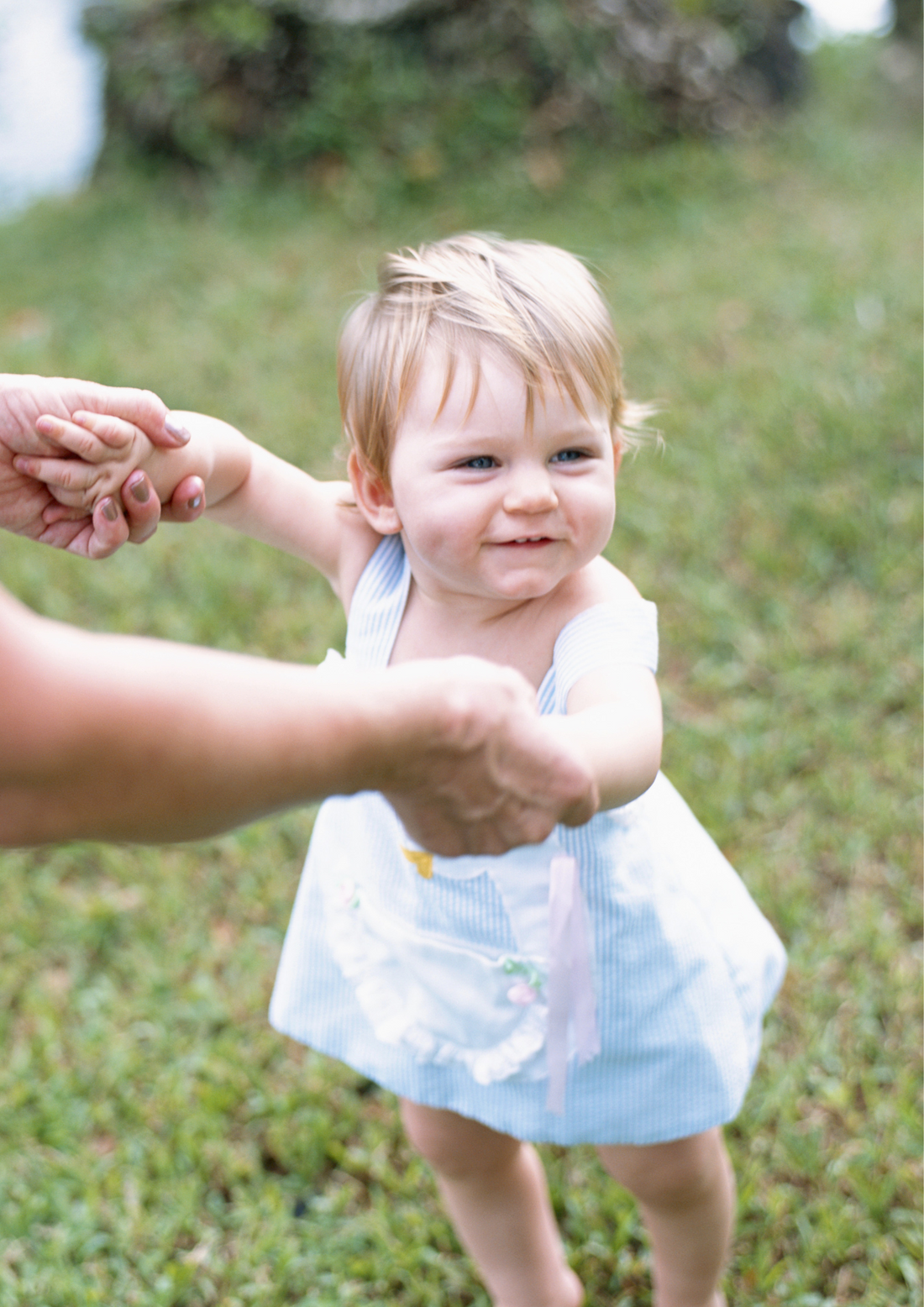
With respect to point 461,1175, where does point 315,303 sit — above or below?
below

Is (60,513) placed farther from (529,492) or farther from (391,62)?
(391,62)

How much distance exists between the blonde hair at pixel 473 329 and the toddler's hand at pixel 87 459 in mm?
242

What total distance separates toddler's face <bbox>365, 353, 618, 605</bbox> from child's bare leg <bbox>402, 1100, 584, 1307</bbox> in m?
0.78

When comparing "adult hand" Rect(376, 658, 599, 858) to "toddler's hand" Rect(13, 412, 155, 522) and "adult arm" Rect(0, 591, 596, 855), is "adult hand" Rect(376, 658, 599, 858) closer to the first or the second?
"adult arm" Rect(0, 591, 596, 855)

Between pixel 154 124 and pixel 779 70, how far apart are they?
3.38 metres

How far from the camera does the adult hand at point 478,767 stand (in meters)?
0.85

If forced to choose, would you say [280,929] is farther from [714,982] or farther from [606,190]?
[606,190]

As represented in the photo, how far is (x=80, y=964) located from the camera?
2.42 m

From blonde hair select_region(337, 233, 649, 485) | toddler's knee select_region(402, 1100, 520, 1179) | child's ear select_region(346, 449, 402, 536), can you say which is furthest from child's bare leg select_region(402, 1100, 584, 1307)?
blonde hair select_region(337, 233, 649, 485)

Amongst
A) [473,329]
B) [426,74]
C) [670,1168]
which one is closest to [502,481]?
[473,329]

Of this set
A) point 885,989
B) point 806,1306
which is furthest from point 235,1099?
point 885,989

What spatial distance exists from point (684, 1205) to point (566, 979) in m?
0.47

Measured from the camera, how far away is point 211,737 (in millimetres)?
773

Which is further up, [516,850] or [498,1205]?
[516,850]
